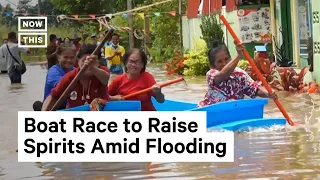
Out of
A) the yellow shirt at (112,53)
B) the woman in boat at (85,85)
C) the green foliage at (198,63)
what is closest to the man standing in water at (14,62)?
the yellow shirt at (112,53)

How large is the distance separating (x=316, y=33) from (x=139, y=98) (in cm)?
668

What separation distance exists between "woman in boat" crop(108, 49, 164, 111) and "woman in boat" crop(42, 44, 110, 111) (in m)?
0.52

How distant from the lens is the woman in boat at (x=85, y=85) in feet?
26.2

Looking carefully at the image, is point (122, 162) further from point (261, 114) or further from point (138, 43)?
point (138, 43)

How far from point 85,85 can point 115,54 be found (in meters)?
14.0

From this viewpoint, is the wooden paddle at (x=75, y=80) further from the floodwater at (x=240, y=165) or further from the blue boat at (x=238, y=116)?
the blue boat at (x=238, y=116)

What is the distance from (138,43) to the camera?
40125mm

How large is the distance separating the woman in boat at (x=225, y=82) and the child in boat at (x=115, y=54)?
40.4 feet

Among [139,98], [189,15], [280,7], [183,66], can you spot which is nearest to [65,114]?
[139,98]

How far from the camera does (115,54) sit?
22.2 meters

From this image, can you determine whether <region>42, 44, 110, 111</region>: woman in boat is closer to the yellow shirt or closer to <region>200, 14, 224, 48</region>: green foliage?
the yellow shirt

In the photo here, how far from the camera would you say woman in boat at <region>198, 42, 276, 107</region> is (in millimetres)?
9555

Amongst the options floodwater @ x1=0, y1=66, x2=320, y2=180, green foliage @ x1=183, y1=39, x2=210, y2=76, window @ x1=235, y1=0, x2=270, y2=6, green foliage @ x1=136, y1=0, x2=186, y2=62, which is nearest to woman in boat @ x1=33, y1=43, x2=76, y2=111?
floodwater @ x1=0, y1=66, x2=320, y2=180

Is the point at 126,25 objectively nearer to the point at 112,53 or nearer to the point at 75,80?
the point at 112,53
